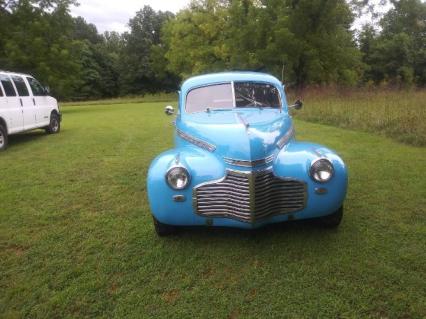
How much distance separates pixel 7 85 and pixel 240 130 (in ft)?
24.8

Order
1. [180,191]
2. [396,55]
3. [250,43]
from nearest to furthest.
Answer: [180,191] → [250,43] → [396,55]

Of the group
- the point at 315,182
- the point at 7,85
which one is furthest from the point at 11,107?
the point at 315,182

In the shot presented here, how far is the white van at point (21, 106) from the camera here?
8406 millimetres

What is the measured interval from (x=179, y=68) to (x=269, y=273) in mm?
37436

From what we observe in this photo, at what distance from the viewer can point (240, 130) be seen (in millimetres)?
3418

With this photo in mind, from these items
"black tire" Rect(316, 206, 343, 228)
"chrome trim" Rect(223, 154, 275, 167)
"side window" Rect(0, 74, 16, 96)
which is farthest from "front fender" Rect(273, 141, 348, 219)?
"side window" Rect(0, 74, 16, 96)

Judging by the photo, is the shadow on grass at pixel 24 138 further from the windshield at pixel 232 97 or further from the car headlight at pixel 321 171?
the car headlight at pixel 321 171

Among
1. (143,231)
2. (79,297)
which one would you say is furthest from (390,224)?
(79,297)

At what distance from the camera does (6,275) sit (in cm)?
305

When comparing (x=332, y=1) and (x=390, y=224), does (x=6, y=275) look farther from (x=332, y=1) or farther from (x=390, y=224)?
(x=332, y=1)

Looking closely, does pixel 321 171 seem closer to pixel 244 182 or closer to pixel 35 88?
pixel 244 182

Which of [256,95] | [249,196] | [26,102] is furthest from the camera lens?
[26,102]

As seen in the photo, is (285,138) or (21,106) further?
(21,106)

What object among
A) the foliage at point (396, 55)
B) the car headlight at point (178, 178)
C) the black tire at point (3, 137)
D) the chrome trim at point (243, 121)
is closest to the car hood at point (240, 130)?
the chrome trim at point (243, 121)
